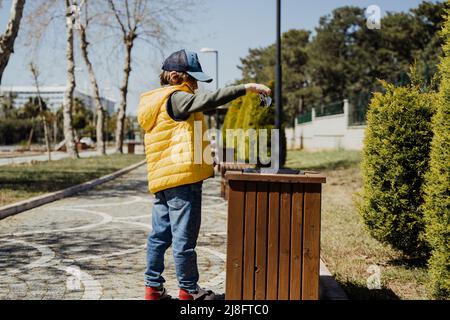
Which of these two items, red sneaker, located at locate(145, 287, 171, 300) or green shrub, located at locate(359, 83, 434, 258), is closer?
red sneaker, located at locate(145, 287, 171, 300)

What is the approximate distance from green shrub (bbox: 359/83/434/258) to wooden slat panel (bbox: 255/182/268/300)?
2068 millimetres

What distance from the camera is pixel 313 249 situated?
3430mm

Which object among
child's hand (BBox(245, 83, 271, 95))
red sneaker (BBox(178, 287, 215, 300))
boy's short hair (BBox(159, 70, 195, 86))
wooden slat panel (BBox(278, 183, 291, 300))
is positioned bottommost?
red sneaker (BBox(178, 287, 215, 300))

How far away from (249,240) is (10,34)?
10334 millimetres

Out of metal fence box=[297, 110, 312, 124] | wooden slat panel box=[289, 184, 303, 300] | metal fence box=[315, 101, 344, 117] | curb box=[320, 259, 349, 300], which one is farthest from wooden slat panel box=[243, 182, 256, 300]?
metal fence box=[297, 110, 312, 124]

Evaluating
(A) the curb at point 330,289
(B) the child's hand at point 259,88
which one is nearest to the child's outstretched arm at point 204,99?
(B) the child's hand at point 259,88

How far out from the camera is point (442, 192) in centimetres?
394

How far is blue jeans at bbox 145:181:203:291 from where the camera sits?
3648 millimetres

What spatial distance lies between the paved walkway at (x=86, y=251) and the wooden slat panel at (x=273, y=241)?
113 cm

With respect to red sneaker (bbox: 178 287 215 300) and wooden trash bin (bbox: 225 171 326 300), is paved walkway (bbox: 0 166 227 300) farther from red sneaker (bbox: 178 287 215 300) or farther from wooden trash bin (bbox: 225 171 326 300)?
wooden trash bin (bbox: 225 171 326 300)

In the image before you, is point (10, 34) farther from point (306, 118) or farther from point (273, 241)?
point (306, 118)

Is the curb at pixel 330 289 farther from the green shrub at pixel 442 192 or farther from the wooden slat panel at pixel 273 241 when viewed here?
the wooden slat panel at pixel 273 241
